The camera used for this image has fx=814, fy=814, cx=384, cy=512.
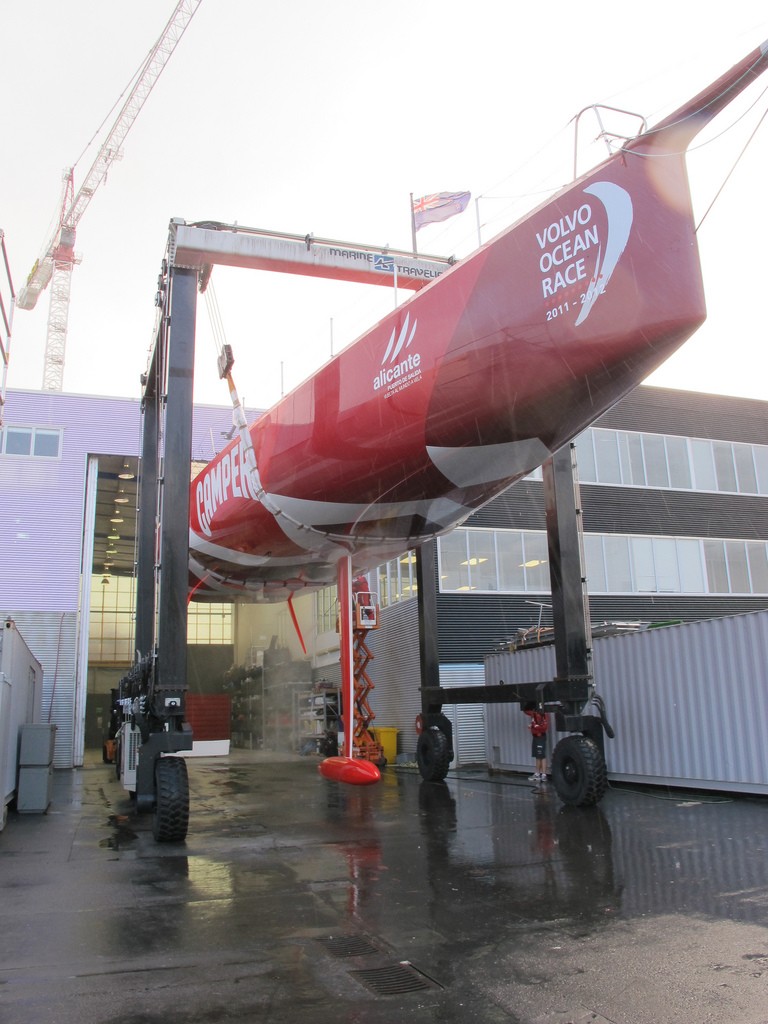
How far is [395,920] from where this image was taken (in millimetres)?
5543

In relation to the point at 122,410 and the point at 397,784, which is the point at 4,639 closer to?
the point at 397,784

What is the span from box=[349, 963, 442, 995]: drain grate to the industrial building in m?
15.5

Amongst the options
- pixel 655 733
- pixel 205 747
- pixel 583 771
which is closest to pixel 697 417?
pixel 655 733

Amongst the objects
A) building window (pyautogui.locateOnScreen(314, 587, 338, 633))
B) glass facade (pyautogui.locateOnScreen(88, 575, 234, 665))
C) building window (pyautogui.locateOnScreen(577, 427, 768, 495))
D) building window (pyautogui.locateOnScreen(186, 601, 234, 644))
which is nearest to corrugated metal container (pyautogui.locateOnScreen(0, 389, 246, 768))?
building window (pyautogui.locateOnScreen(314, 587, 338, 633))

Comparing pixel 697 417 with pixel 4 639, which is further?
pixel 697 417

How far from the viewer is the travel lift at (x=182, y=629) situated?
9484 mm

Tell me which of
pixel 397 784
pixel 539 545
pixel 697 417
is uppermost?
pixel 697 417

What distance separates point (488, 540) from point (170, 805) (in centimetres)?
1425

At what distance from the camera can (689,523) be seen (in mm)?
24250

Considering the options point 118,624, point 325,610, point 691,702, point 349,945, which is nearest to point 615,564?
point 325,610

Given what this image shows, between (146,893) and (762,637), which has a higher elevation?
(762,637)

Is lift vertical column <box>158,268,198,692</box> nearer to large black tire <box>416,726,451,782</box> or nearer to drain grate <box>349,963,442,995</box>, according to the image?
drain grate <box>349,963,442,995</box>

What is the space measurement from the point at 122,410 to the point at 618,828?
18.9m

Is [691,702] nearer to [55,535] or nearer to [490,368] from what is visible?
[490,368]
